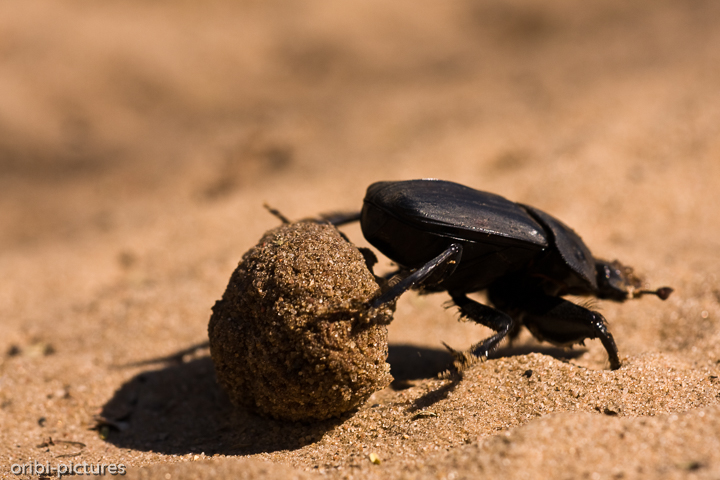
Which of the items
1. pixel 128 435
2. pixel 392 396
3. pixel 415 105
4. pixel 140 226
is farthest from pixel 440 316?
pixel 415 105

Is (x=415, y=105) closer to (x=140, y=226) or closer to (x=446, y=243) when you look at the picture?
(x=140, y=226)

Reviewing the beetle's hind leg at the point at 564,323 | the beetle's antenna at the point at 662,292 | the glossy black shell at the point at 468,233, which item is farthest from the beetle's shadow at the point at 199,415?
the glossy black shell at the point at 468,233

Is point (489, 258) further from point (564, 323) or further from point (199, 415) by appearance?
point (199, 415)

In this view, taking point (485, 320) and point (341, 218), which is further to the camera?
point (341, 218)

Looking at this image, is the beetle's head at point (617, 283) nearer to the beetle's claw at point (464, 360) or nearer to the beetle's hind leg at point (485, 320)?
the beetle's hind leg at point (485, 320)

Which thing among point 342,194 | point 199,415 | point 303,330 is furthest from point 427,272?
point 342,194

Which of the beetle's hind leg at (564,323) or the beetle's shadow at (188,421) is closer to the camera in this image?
the beetle's shadow at (188,421)

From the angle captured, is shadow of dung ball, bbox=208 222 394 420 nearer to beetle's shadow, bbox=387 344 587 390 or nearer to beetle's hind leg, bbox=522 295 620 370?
beetle's shadow, bbox=387 344 587 390
